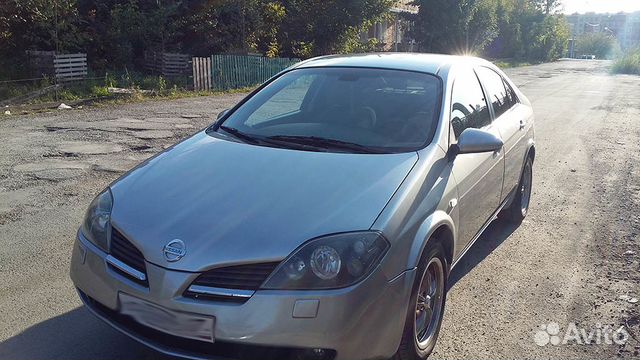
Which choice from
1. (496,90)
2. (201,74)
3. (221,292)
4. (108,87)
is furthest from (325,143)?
(201,74)

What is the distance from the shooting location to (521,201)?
5.75 m

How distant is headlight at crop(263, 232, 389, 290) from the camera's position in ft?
8.29

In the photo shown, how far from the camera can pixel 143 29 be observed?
59.6 feet

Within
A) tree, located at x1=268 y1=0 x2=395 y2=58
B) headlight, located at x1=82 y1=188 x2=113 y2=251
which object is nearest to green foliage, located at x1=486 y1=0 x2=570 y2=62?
tree, located at x1=268 y1=0 x2=395 y2=58

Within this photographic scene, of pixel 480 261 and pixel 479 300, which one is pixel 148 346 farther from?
pixel 480 261

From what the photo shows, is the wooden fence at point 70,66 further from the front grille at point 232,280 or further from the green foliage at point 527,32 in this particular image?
the green foliage at point 527,32

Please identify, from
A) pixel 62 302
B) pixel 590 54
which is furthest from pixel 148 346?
pixel 590 54

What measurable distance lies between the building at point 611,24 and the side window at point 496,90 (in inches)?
4661

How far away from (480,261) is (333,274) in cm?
258

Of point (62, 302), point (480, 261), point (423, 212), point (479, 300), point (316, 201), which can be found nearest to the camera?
point (316, 201)

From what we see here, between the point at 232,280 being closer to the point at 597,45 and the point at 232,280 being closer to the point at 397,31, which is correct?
the point at 397,31

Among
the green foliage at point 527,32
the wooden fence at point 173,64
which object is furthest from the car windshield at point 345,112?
the green foliage at point 527,32

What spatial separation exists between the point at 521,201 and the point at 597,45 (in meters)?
102

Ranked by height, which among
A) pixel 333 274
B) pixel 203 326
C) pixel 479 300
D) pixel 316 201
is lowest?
pixel 479 300
